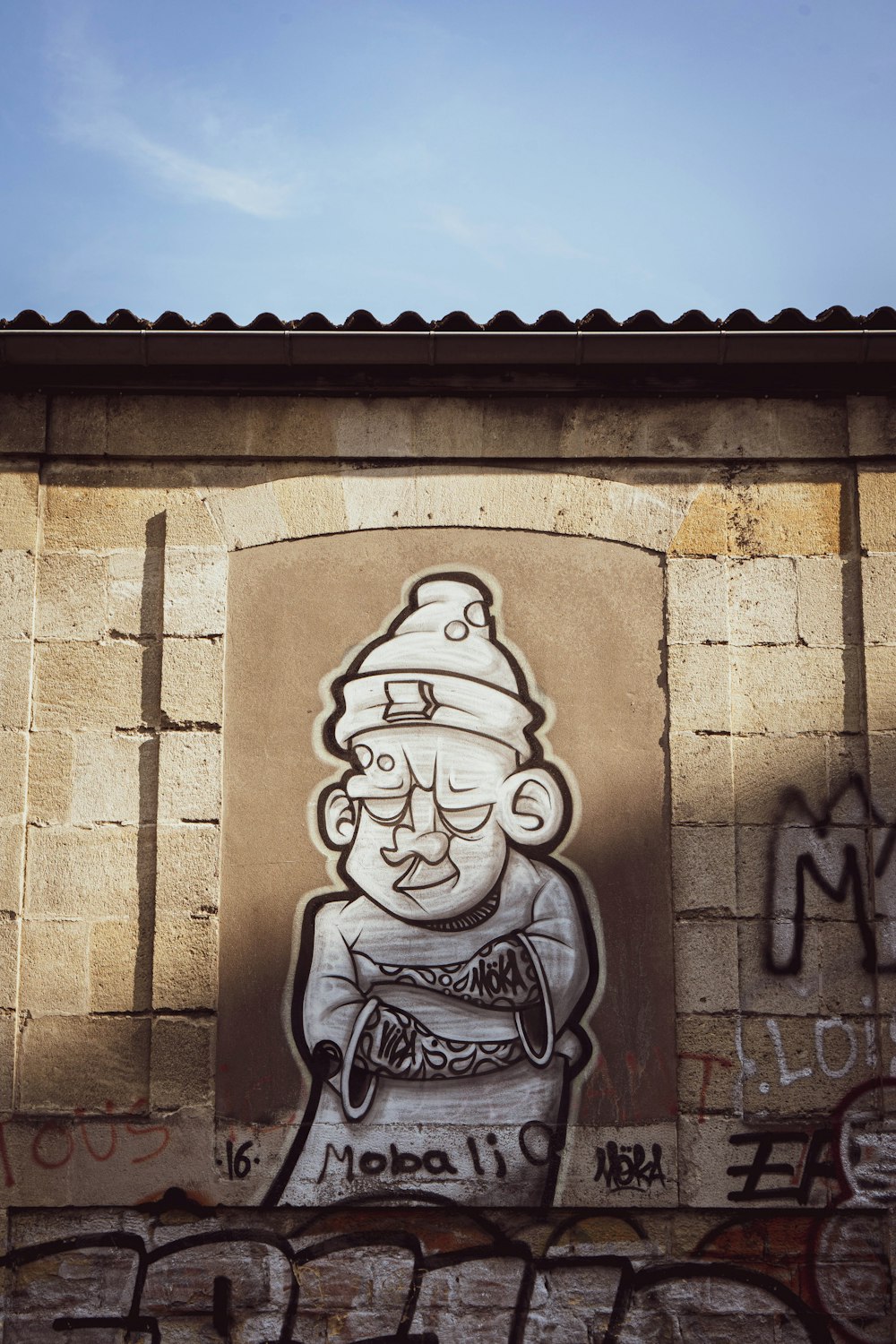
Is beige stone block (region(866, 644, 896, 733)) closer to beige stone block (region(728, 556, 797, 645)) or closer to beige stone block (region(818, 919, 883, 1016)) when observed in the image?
Answer: beige stone block (region(728, 556, 797, 645))

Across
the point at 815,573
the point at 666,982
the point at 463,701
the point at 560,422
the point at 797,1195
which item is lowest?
the point at 797,1195

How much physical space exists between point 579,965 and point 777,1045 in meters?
0.86

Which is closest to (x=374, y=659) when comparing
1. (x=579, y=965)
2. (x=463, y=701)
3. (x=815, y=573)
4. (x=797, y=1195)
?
(x=463, y=701)

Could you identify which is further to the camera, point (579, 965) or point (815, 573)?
point (815, 573)

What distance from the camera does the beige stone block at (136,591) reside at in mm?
5488

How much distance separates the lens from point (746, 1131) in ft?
16.6

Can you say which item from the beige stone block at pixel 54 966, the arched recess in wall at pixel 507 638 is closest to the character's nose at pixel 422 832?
the arched recess in wall at pixel 507 638

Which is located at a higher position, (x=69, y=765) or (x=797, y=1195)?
(x=69, y=765)

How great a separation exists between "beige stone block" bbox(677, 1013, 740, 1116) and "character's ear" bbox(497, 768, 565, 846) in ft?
3.08

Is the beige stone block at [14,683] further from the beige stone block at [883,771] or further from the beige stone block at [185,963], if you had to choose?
the beige stone block at [883,771]

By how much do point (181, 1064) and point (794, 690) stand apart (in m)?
2.98

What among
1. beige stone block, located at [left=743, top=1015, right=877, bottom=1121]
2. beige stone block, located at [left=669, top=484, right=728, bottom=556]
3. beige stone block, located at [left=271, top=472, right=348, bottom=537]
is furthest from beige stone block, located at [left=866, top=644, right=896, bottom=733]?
beige stone block, located at [left=271, top=472, right=348, bottom=537]

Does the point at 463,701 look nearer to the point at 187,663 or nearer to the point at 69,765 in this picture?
the point at 187,663

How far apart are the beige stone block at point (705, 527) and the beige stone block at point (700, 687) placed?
0.43 m
